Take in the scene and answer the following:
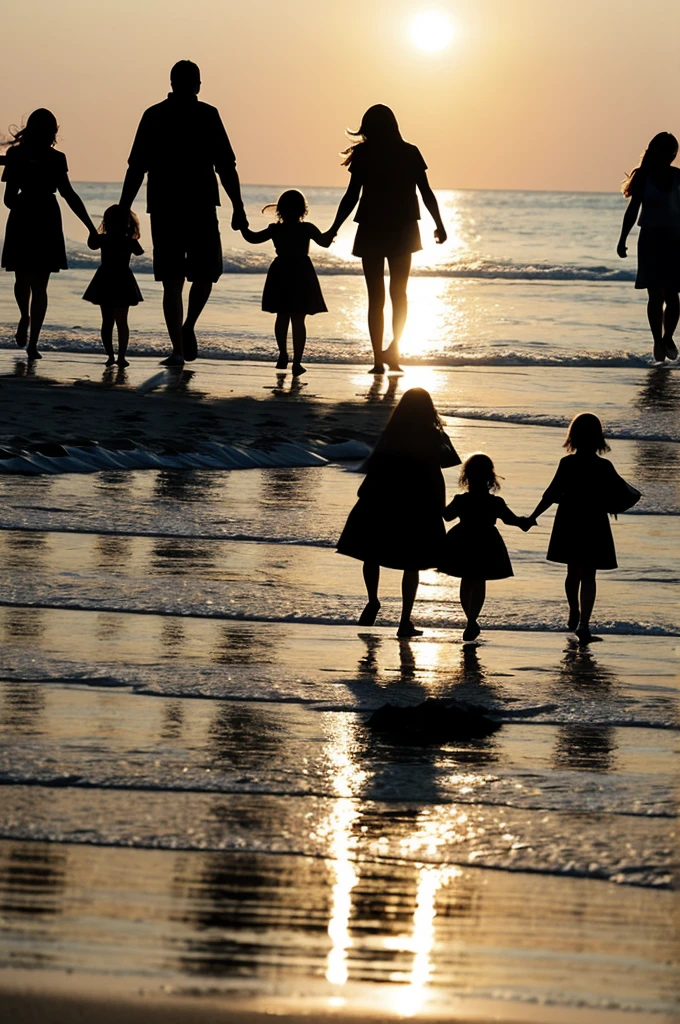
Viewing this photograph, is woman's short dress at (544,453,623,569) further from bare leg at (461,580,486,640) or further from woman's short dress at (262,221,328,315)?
woman's short dress at (262,221,328,315)

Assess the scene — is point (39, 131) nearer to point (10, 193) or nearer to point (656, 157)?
point (10, 193)

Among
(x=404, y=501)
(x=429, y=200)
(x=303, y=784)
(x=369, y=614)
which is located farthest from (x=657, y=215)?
(x=303, y=784)

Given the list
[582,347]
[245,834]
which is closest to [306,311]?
[582,347]

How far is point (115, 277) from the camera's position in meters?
13.0

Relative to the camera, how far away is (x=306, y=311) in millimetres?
13156

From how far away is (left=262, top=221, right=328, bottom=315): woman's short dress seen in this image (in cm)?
1316

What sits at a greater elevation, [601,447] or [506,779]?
[601,447]

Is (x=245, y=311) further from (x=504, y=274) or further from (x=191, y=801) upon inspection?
(x=191, y=801)

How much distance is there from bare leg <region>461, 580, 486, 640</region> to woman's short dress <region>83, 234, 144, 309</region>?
7.18m

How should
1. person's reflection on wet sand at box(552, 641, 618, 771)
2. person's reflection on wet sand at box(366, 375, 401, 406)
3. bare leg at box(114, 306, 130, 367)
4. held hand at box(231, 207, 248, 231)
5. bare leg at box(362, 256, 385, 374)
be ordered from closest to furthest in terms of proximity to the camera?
person's reflection on wet sand at box(552, 641, 618, 771) < person's reflection on wet sand at box(366, 375, 401, 406) < held hand at box(231, 207, 248, 231) < bare leg at box(362, 256, 385, 374) < bare leg at box(114, 306, 130, 367)

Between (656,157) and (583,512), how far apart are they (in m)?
7.62

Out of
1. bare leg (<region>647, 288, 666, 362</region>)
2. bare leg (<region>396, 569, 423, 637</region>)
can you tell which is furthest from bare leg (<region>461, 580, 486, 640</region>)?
bare leg (<region>647, 288, 666, 362</region>)

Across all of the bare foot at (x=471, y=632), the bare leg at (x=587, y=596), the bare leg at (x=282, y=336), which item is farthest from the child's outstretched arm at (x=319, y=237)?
the bare foot at (x=471, y=632)

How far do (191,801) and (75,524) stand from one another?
11.5ft
